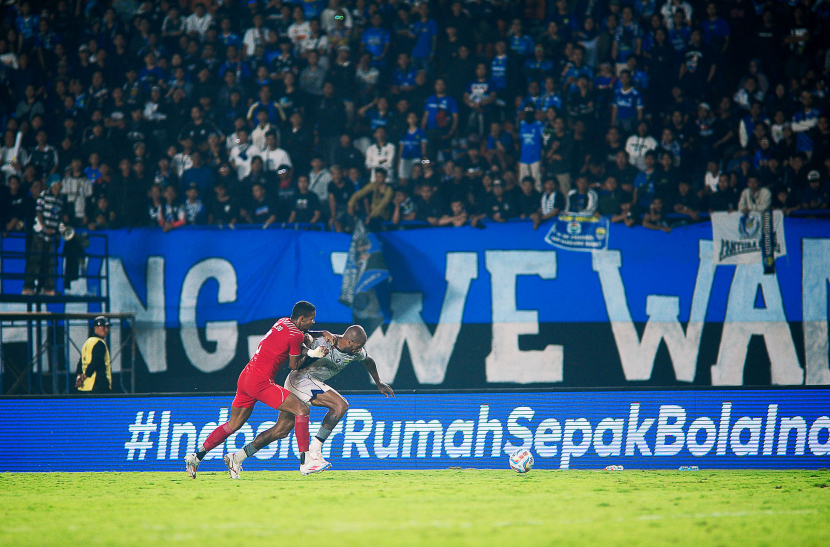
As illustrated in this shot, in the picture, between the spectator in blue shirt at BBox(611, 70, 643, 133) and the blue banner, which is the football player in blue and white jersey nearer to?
the blue banner

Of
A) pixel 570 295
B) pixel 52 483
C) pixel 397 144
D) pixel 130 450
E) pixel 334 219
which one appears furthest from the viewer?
pixel 397 144

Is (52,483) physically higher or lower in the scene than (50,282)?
lower

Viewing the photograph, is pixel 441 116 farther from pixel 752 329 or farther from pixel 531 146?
pixel 752 329

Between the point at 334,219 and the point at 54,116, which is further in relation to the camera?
the point at 54,116

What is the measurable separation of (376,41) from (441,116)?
2343 mm

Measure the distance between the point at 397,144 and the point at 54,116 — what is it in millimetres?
6852

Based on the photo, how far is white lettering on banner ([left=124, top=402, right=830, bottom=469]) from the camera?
10.2 m

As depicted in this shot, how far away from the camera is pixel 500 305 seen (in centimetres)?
1327

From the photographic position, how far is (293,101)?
15883mm

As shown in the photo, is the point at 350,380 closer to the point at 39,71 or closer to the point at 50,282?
the point at 50,282

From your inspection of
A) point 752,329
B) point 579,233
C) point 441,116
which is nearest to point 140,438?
point 579,233

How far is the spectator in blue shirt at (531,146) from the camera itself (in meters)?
14.8

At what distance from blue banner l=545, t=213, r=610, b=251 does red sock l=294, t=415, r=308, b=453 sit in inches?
201

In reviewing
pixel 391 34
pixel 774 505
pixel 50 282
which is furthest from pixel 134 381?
pixel 774 505
